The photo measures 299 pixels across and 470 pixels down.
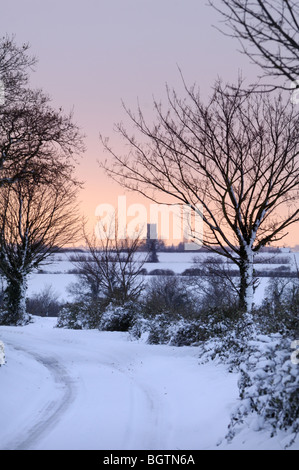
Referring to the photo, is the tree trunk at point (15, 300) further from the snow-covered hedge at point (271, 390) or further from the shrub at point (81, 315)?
the snow-covered hedge at point (271, 390)

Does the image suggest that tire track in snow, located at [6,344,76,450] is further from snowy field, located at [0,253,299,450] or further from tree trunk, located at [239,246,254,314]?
tree trunk, located at [239,246,254,314]

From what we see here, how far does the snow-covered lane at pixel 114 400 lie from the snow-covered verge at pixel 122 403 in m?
0.01

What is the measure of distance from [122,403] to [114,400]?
0.87 feet

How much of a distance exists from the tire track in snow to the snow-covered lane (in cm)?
1

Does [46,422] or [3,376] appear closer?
[46,422]

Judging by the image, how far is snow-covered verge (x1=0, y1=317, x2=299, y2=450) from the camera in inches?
219

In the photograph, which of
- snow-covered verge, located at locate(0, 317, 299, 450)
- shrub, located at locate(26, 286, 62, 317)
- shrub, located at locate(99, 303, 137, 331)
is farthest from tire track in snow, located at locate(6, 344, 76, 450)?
shrub, located at locate(26, 286, 62, 317)

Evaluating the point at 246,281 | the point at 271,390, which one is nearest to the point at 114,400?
the point at 271,390

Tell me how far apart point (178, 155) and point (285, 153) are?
9.63ft

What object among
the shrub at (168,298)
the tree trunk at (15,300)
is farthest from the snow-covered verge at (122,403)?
the tree trunk at (15,300)

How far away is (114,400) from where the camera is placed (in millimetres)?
7793

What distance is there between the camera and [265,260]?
13.2 meters
